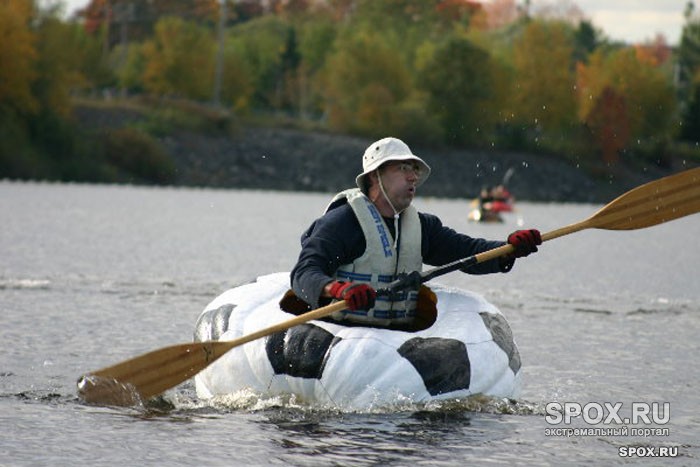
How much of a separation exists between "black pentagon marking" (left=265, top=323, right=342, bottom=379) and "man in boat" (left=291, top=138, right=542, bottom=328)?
213mm

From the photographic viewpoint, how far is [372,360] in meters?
9.66

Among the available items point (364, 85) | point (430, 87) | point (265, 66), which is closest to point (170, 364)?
point (430, 87)

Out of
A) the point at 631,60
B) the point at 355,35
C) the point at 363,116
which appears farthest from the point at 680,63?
the point at 363,116

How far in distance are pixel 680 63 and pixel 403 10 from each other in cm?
3035

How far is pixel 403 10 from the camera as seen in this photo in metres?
136

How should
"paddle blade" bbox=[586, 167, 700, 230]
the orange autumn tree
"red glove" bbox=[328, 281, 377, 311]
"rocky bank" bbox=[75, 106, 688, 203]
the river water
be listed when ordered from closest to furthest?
the river water → "red glove" bbox=[328, 281, 377, 311] → "paddle blade" bbox=[586, 167, 700, 230] → "rocky bank" bbox=[75, 106, 688, 203] → the orange autumn tree

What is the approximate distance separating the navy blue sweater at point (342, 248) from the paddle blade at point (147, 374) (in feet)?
2.51

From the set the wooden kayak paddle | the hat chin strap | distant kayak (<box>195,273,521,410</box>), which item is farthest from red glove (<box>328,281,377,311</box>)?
the hat chin strap

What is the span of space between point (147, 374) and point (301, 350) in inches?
45.4

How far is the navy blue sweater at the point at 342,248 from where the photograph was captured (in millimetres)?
9750

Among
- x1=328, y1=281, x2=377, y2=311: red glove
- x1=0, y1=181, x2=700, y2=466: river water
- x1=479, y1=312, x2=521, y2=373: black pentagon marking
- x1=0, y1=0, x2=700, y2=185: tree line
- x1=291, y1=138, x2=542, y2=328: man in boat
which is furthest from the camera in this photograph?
x1=0, y1=0, x2=700, y2=185: tree line

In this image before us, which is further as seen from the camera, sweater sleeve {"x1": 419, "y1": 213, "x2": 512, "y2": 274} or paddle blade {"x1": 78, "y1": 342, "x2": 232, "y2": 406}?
sweater sleeve {"x1": 419, "y1": 213, "x2": 512, "y2": 274}

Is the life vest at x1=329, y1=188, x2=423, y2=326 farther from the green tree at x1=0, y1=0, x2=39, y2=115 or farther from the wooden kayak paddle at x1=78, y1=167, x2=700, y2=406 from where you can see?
the green tree at x1=0, y1=0, x2=39, y2=115

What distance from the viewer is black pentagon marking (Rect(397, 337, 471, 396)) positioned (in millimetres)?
9741
